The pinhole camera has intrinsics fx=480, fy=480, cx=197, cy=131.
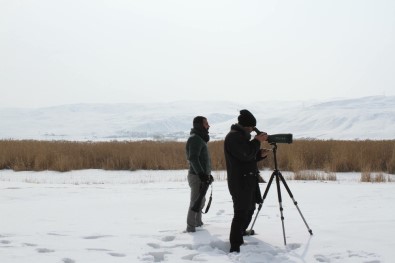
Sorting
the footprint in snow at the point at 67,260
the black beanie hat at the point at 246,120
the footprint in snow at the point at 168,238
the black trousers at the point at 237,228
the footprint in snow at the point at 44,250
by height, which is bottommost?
the footprint in snow at the point at 67,260

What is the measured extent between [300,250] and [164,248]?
5.03 ft

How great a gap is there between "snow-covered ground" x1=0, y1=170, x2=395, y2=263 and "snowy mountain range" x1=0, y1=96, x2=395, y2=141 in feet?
124

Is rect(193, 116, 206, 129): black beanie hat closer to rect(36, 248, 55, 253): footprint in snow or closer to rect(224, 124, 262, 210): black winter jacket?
rect(224, 124, 262, 210): black winter jacket

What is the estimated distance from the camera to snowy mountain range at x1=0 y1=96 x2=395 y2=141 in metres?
70.5

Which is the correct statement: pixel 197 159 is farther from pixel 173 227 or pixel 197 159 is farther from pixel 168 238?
pixel 173 227

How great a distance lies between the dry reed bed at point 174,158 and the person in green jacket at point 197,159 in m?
8.73

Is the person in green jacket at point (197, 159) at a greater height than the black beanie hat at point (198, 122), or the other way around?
the black beanie hat at point (198, 122)

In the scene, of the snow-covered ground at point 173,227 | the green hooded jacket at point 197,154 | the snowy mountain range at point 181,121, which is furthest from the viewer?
the snowy mountain range at point 181,121

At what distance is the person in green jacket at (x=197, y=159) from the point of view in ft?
20.3

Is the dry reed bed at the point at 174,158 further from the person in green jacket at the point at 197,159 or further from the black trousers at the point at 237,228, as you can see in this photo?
the black trousers at the point at 237,228

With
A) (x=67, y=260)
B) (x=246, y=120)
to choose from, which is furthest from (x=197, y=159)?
(x=67, y=260)

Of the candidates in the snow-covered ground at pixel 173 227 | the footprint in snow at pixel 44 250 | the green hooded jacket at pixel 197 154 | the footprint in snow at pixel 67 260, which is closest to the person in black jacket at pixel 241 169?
the snow-covered ground at pixel 173 227

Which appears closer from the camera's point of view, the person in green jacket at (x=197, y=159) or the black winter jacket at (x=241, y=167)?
the black winter jacket at (x=241, y=167)

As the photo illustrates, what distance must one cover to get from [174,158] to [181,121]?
114 m
